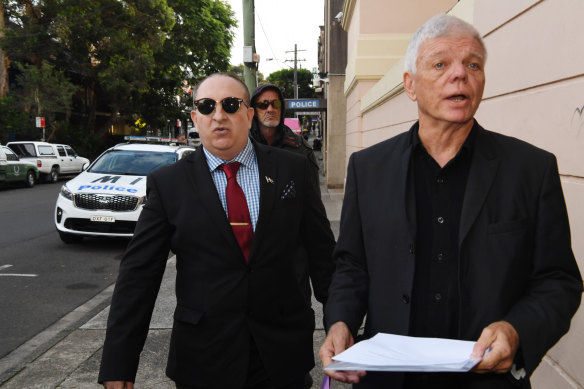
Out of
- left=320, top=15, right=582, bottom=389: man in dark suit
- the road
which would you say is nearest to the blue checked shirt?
left=320, top=15, right=582, bottom=389: man in dark suit

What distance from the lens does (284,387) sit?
2207 millimetres

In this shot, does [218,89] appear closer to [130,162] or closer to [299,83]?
[130,162]

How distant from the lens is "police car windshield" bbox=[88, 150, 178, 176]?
964 cm

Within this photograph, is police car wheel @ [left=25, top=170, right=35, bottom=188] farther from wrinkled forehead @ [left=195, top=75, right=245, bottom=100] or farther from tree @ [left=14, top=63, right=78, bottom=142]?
wrinkled forehead @ [left=195, top=75, right=245, bottom=100]

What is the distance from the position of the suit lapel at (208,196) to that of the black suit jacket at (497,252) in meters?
→ 0.60

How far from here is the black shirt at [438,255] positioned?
1647 mm

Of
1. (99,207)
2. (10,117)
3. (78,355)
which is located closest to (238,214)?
(78,355)

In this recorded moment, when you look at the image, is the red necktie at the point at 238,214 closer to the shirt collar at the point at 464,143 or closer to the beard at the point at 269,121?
the shirt collar at the point at 464,143

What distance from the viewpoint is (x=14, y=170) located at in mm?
19422

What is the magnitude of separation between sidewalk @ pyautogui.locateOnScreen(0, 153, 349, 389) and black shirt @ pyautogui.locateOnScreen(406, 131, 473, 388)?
2.35m

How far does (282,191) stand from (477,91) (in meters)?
0.95

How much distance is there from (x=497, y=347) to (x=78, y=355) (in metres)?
3.85

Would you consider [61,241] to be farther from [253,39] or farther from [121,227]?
[253,39]

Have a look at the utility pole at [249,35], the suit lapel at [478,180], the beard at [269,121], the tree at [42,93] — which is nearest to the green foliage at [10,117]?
the tree at [42,93]
